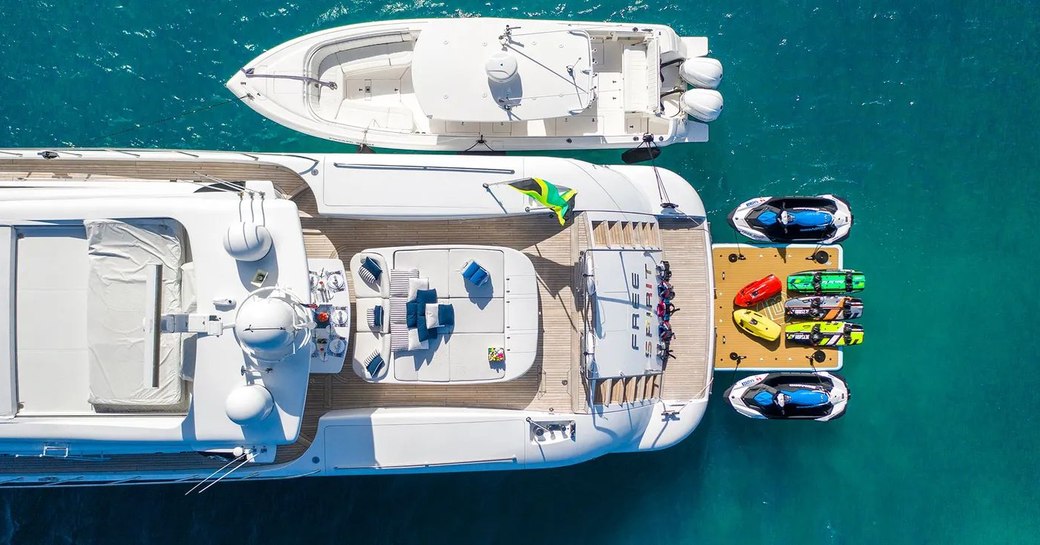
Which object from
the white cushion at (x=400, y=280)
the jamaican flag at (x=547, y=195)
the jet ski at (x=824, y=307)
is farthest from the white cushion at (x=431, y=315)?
the jet ski at (x=824, y=307)

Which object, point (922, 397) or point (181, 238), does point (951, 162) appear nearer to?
point (922, 397)

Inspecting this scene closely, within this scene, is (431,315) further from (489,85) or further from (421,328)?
(489,85)

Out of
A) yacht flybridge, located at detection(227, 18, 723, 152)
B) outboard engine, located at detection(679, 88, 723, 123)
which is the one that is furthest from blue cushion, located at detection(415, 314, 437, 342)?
outboard engine, located at detection(679, 88, 723, 123)

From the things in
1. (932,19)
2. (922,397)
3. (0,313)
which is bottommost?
(922,397)

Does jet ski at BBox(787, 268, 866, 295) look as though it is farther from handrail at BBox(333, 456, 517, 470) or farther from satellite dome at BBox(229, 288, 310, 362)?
satellite dome at BBox(229, 288, 310, 362)

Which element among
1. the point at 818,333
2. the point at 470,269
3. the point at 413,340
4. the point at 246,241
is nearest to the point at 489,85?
the point at 470,269

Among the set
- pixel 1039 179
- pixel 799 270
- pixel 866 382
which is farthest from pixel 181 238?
pixel 1039 179

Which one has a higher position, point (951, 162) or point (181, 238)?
point (951, 162)

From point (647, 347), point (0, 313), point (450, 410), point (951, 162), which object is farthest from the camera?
point (951, 162)
